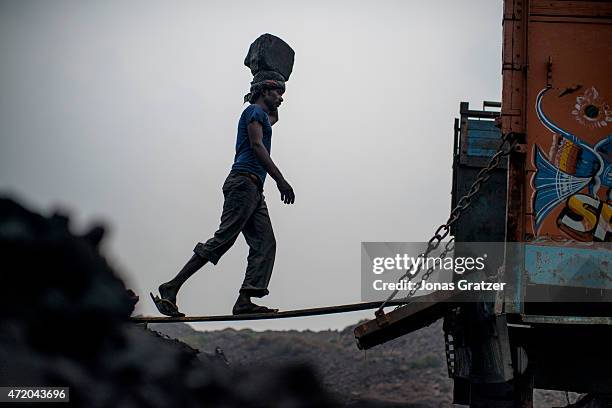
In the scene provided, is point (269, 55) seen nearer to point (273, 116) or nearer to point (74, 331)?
point (273, 116)

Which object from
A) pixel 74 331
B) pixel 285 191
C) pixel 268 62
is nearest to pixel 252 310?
pixel 285 191

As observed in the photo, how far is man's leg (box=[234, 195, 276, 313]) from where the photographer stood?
8.48 m

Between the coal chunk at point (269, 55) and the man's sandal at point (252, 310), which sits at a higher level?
the coal chunk at point (269, 55)

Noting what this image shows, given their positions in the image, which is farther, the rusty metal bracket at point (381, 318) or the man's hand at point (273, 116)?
the man's hand at point (273, 116)

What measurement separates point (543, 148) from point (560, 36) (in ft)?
3.42

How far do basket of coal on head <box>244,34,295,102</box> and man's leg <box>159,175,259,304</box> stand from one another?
910 millimetres

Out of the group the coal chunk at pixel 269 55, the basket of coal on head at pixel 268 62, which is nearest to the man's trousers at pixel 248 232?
the basket of coal on head at pixel 268 62

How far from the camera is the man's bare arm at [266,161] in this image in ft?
27.8

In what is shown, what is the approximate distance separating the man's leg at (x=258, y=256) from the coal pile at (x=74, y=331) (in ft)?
16.6

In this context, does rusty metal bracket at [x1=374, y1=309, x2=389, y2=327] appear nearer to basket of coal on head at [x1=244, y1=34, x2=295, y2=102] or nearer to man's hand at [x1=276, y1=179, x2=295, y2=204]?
man's hand at [x1=276, y1=179, x2=295, y2=204]

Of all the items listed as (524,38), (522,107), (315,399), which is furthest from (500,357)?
(315,399)

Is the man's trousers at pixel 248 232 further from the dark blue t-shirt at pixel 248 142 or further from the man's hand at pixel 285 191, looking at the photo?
the man's hand at pixel 285 191

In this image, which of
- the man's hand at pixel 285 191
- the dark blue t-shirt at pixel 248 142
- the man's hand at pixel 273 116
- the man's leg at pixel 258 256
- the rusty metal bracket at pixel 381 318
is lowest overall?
the rusty metal bracket at pixel 381 318

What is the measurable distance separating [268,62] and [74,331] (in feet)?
19.6
